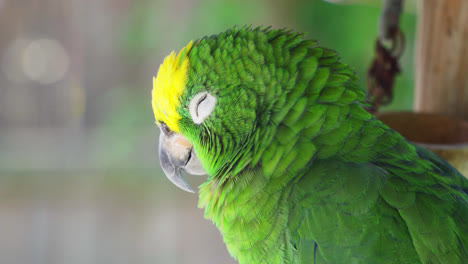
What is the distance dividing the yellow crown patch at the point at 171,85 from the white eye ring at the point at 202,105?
0.03 meters

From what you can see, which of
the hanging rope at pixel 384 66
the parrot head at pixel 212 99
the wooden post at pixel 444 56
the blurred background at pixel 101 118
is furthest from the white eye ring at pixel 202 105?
the blurred background at pixel 101 118

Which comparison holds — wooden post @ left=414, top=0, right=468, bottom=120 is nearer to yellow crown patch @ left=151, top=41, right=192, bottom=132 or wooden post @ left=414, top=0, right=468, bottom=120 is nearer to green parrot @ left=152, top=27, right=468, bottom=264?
green parrot @ left=152, top=27, right=468, bottom=264

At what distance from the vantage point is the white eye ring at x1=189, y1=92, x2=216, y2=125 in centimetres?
74

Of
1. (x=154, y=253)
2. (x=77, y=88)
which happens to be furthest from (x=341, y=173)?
(x=77, y=88)

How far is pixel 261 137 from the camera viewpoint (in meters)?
0.71

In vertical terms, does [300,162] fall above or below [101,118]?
Answer: above

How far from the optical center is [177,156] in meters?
0.84

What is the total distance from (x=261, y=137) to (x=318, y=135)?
0.30 feet

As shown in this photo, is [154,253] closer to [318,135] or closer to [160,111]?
[160,111]

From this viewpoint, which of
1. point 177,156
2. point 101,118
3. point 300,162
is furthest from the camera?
point 101,118

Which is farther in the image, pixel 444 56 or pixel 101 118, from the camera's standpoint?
pixel 101 118

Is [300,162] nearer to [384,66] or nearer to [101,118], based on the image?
[384,66]

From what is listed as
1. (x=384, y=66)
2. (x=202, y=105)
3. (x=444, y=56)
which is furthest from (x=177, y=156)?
(x=444, y=56)

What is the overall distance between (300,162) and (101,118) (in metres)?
2.19
